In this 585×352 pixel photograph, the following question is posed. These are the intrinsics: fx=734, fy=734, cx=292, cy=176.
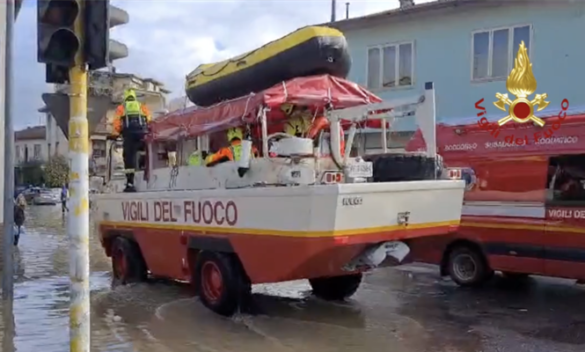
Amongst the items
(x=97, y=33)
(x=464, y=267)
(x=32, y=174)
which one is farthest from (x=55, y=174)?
(x=97, y=33)

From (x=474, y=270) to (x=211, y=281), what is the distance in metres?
4.21

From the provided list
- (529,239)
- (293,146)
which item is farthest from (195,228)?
(529,239)

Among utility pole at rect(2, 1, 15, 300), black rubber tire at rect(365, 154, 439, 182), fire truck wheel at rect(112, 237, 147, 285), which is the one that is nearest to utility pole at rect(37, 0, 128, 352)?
black rubber tire at rect(365, 154, 439, 182)

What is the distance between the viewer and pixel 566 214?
990 cm

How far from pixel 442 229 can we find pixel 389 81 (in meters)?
12.1

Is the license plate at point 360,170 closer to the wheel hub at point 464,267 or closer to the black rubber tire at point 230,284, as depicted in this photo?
the black rubber tire at point 230,284

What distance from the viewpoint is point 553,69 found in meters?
17.0

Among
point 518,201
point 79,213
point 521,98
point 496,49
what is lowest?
point 518,201

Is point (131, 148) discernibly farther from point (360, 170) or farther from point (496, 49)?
point (496, 49)

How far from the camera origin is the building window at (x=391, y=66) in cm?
1973

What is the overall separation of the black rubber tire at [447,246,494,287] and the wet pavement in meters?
0.19

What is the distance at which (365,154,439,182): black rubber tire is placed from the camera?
832 centimetres

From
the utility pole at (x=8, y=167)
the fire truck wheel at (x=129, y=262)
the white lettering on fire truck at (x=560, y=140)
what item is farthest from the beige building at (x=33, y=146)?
the white lettering on fire truck at (x=560, y=140)

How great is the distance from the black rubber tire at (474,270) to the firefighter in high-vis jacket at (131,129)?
5101mm
